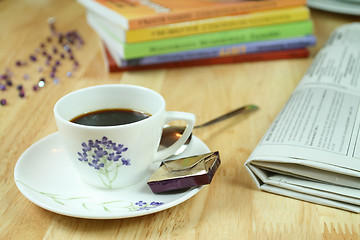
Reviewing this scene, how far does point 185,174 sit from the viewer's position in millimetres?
511

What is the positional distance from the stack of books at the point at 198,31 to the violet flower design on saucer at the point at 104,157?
50 cm

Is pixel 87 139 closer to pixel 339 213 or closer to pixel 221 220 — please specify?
pixel 221 220

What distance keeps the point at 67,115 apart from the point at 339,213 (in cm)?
34

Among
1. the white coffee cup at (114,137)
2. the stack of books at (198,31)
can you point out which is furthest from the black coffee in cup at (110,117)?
the stack of books at (198,31)

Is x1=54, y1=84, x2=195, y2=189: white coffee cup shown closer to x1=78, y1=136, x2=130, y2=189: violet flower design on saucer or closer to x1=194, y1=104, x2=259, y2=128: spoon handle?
x1=78, y1=136, x2=130, y2=189: violet flower design on saucer

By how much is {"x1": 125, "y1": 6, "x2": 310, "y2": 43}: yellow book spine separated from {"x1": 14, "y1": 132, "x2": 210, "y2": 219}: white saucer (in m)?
0.45

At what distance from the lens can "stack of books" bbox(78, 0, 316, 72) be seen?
999 millimetres

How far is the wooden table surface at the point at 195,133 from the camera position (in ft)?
1.64

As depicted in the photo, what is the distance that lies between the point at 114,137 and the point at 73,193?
89 mm

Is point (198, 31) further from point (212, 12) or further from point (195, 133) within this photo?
point (195, 133)

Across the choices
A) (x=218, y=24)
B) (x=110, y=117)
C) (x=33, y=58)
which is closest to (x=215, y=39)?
(x=218, y=24)

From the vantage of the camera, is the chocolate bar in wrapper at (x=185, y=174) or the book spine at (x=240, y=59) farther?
the book spine at (x=240, y=59)

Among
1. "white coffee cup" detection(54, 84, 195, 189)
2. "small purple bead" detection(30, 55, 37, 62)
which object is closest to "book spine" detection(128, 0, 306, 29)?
"small purple bead" detection(30, 55, 37, 62)

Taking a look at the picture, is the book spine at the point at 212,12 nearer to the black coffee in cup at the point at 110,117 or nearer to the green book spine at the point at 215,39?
the green book spine at the point at 215,39
